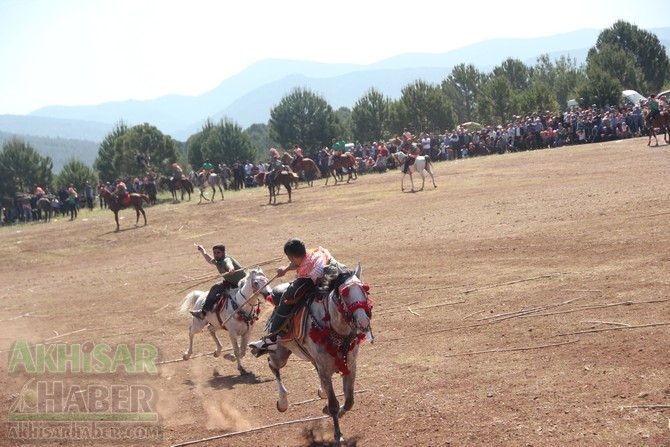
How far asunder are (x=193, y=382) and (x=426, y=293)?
6065 mm

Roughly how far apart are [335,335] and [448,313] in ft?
20.3

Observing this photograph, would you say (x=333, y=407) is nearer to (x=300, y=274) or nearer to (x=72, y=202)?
(x=300, y=274)

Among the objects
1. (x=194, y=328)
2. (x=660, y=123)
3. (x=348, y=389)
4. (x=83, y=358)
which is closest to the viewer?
(x=348, y=389)

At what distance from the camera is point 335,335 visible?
10.5m

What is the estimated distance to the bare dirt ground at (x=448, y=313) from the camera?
1066 cm

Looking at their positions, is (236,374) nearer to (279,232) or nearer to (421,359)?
(421,359)

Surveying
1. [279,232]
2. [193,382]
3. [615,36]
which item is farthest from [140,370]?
[615,36]

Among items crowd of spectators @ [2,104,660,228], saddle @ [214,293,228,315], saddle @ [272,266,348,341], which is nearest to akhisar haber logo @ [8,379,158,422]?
saddle @ [214,293,228,315]

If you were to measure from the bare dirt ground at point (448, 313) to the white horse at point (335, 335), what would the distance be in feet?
2.27

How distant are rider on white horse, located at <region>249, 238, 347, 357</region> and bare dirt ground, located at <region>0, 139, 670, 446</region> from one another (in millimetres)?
1618

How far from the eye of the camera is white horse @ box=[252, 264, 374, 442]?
9.95 meters

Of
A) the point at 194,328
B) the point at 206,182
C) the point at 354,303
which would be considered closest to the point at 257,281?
the point at 194,328

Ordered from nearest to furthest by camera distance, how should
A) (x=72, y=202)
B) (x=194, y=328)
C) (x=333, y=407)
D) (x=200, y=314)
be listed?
(x=333, y=407), (x=200, y=314), (x=194, y=328), (x=72, y=202)

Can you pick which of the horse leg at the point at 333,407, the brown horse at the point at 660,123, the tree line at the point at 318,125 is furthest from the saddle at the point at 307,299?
the tree line at the point at 318,125
